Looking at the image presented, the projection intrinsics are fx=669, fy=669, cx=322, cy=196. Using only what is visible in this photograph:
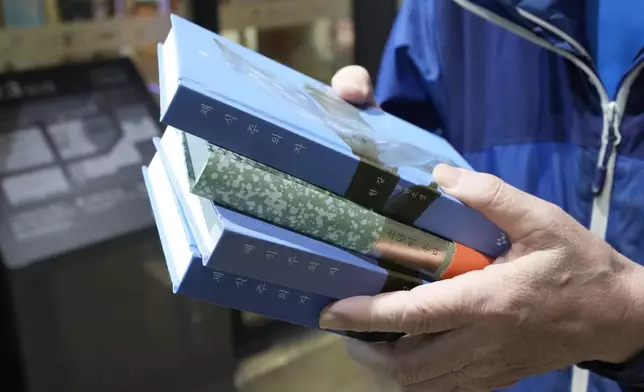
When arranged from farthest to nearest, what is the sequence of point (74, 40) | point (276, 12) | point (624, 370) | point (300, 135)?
1. point (276, 12)
2. point (74, 40)
3. point (624, 370)
4. point (300, 135)

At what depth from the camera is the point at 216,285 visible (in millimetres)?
462

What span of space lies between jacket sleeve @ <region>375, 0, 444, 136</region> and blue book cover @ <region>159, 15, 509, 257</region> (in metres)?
0.19

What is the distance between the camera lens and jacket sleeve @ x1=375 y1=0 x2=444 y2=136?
2.44 ft

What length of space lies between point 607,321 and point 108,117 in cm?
96

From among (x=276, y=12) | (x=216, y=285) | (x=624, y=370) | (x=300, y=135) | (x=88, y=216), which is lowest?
(x=88, y=216)

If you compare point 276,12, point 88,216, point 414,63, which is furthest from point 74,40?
point 414,63

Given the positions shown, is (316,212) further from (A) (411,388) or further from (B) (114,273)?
(B) (114,273)

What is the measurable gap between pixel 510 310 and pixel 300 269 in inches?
6.8

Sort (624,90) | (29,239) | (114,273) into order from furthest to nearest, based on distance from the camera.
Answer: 1. (114,273)
2. (29,239)
3. (624,90)

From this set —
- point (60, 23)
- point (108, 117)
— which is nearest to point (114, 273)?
point (108, 117)

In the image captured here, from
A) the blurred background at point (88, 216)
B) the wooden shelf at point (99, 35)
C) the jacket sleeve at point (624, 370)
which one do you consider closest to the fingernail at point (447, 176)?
the jacket sleeve at point (624, 370)

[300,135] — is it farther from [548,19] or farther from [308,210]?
[548,19]

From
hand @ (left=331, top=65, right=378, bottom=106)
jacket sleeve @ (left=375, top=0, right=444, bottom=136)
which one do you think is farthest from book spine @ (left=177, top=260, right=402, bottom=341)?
jacket sleeve @ (left=375, top=0, right=444, bottom=136)

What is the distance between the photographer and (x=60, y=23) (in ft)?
4.14
